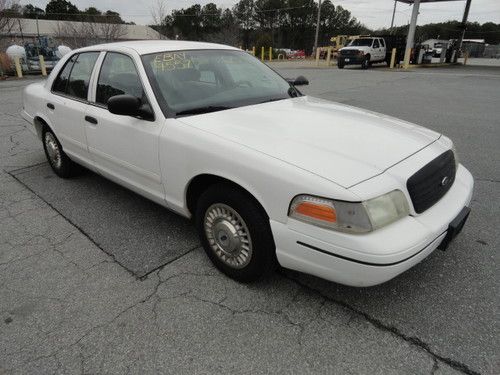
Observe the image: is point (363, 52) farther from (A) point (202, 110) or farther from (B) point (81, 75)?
(A) point (202, 110)

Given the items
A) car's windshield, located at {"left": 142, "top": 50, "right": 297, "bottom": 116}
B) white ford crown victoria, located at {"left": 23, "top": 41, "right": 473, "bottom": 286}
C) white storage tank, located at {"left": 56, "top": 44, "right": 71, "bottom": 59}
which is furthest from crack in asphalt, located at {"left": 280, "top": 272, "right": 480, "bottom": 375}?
white storage tank, located at {"left": 56, "top": 44, "right": 71, "bottom": 59}

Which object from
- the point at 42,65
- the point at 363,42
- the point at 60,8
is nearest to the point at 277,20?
the point at 60,8

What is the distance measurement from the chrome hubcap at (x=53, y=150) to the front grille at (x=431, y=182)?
3985 mm

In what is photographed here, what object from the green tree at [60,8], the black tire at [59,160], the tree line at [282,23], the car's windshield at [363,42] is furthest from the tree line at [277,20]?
the black tire at [59,160]

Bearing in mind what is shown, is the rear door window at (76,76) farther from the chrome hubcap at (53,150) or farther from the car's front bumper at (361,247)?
the car's front bumper at (361,247)

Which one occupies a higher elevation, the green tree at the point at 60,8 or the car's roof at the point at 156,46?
the green tree at the point at 60,8

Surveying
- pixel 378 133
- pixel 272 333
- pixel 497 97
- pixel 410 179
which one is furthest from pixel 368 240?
pixel 497 97

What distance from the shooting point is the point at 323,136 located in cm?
253

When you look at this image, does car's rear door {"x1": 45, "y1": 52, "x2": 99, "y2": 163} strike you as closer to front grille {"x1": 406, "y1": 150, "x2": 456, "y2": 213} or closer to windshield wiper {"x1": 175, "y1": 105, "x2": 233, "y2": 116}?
windshield wiper {"x1": 175, "y1": 105, "x2": 233, "y2": 116}

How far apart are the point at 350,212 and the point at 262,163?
1.91ft

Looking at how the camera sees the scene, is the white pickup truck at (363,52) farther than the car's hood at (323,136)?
Yes

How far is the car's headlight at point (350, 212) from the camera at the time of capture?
2014 mm

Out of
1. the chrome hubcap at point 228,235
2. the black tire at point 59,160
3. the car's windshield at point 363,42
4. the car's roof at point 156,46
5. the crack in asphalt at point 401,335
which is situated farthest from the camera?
the car's windshield at point 363,42

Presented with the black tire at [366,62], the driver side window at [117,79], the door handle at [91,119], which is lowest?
the black tire at [366,62]
